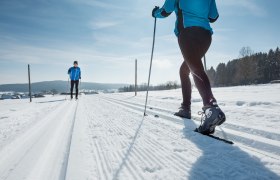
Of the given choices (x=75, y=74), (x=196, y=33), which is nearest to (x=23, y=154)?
(x=196, y=33)

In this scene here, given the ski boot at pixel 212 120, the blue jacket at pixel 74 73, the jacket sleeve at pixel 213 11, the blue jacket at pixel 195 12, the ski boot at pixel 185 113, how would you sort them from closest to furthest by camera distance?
the ski boot at pixel 212 120 < the blue jacket at pixel 195 12 < the jacket sleeve at pixel 213 11 < the ski boot at pixel 185 113 < the blue jacket at pixel 74 73

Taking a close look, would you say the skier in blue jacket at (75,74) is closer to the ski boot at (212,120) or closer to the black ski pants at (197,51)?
the black ski pants at (197,51)

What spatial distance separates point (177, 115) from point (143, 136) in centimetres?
137

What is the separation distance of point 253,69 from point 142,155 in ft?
247

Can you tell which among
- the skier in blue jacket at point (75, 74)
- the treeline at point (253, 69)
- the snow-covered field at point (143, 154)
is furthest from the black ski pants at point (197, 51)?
the treeline at point (253, 69)

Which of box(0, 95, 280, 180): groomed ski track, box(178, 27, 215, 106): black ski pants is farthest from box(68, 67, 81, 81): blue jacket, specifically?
box(178, 27, 215, 106): black ski pants

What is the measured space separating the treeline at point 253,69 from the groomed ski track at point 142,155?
6231 cm

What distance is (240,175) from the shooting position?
45.4 inches

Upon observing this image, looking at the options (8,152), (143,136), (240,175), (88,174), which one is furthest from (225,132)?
(8,152)

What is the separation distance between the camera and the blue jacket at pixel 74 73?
1399 centimetres

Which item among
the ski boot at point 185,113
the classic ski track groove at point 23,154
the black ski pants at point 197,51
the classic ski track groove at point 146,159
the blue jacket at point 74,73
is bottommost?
the classic ski track groove at point 23,154

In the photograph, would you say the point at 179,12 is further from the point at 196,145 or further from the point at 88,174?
the point at 88,174

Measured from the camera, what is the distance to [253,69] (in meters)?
67.6

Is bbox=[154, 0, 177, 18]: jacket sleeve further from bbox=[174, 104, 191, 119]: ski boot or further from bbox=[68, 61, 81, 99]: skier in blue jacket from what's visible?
bbox=[68, 61, 81, 99]: skier in blue jacket
